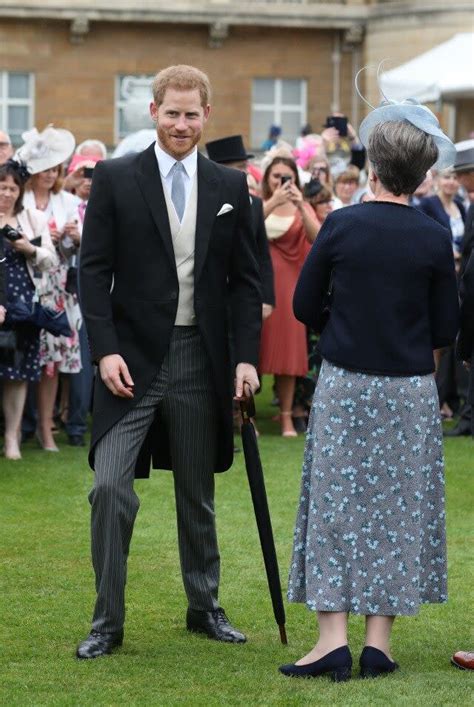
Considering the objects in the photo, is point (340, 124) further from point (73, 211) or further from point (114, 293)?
point (114, 293)

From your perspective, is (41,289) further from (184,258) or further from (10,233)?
(184,258)

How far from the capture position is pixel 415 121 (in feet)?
20.0

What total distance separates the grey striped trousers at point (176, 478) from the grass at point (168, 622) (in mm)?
246

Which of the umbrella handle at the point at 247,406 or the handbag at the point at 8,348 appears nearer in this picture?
the umbrella handle at the point at 247,406

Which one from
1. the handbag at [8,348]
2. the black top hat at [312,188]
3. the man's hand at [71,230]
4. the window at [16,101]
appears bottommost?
the handbag at [8,348]

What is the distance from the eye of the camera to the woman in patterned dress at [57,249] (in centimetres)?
1237

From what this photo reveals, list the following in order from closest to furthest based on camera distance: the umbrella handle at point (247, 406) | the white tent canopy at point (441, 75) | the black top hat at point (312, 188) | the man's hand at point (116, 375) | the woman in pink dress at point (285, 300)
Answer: the man's hand at point (116, 375), the umbrella handle at point (247, 406), the woman in pink dress at point (285, 300), the black top hat at point (312, 188), the white tent canopy at point (441, 75)

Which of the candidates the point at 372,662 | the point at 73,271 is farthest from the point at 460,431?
the point at 372,662

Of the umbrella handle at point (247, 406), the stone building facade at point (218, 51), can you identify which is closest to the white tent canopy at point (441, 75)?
the stone building facade at point (218, 51)

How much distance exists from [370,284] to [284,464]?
19.9ft

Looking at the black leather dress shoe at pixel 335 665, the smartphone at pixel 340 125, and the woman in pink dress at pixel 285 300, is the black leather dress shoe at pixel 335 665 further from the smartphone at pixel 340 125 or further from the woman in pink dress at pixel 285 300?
the smartphone at pixel 340 125

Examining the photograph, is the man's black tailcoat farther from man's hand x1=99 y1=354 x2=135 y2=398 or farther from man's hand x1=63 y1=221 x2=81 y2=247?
man's hand x1=63 y1=221 x2=81 y2=247

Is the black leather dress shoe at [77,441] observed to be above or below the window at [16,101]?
below

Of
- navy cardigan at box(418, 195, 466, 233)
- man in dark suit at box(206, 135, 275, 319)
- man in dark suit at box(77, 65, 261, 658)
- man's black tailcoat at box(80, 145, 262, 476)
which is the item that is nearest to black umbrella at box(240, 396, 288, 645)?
man in dark suit at box(77, 65, 261, 658)
